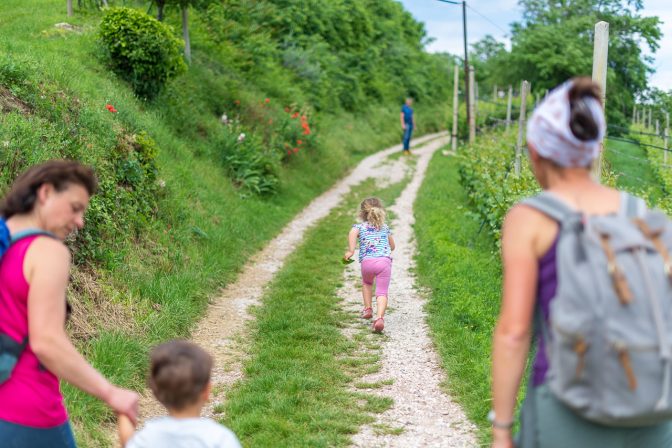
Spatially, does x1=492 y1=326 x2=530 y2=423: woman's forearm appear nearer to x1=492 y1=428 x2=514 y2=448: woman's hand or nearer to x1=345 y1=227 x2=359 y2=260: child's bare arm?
x1=492 y1=428 x2=514 y2=448: woman's hand

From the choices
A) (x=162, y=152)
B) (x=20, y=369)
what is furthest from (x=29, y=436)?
(x=162, y=152)

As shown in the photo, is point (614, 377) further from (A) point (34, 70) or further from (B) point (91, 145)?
(A) point (34, 70)

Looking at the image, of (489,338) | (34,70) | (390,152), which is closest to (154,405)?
(489,338)

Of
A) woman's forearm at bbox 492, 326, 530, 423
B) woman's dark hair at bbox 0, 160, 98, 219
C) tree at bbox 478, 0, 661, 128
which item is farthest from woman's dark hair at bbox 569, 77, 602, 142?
tree at bbox 478, 0, 661, 128

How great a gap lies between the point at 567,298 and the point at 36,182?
1.85m

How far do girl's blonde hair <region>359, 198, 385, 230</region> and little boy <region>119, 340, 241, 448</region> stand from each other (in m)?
5.20

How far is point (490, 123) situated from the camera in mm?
31422

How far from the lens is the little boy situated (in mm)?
2373

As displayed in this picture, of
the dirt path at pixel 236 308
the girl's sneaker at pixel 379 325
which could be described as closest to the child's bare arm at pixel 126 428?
the dirt path at pixel 236 308

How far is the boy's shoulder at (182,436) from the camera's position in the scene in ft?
7.77

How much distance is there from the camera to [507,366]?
2176 millimetres

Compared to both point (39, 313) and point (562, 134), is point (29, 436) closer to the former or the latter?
point (39, 313)

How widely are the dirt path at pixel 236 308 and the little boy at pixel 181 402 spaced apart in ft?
10.2

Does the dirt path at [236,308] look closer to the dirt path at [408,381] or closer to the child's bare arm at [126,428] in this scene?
the dirt path at [408,381]
